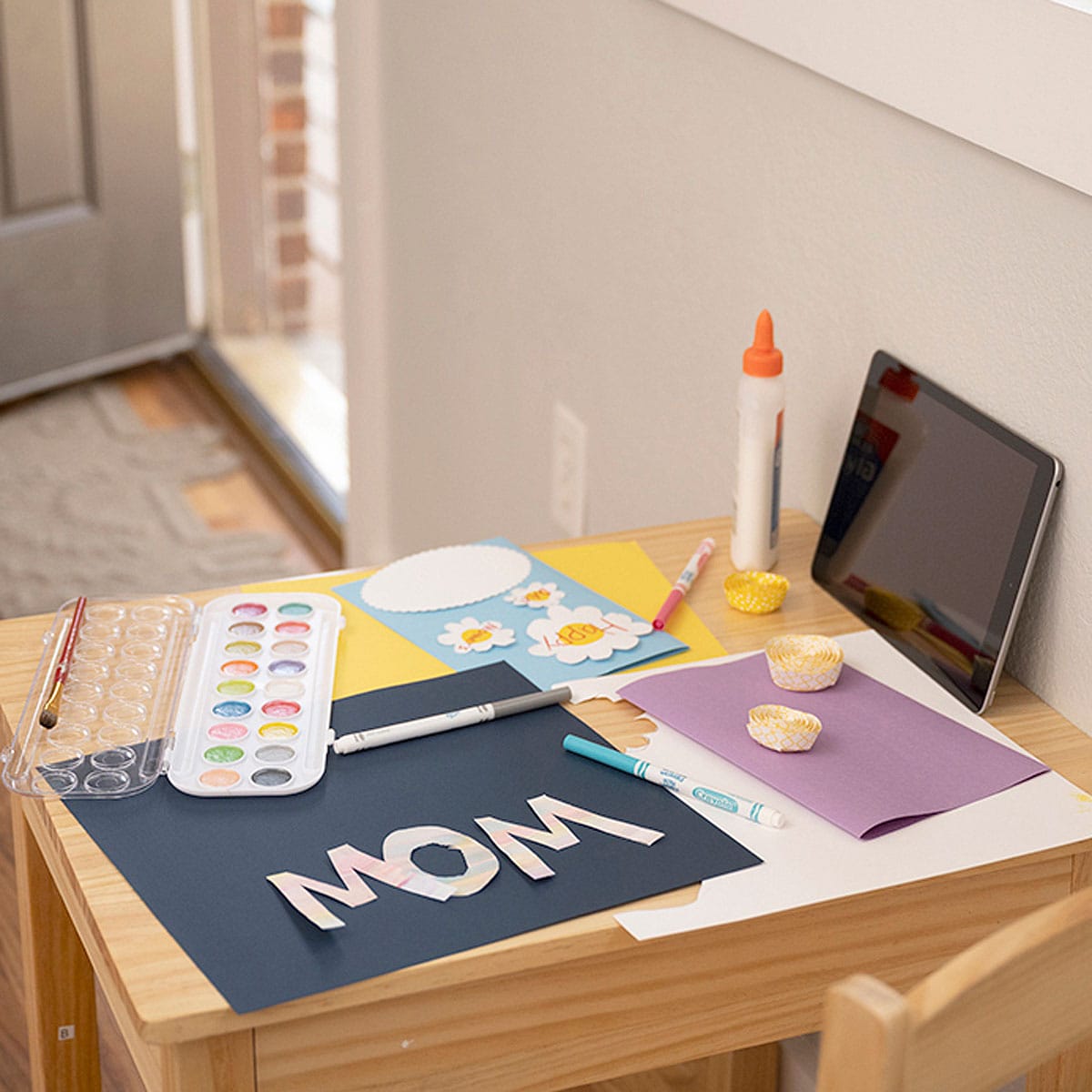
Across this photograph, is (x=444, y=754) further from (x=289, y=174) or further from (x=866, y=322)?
(x=289, y=174)

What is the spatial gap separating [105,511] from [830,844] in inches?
85.2

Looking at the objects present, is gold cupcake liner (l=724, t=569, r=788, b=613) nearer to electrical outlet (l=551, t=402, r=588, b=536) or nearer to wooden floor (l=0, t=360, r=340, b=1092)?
electrical outlet (l=551, t=402, r=588, b=536)

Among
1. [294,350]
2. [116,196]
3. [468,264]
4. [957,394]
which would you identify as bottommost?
[294,350]

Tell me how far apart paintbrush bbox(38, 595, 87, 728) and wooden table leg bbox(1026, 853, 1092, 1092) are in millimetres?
620

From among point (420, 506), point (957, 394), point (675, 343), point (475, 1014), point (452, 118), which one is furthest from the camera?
point (420, 506)

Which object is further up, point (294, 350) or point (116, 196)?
point (116, 196)

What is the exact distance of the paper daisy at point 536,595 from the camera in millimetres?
1188

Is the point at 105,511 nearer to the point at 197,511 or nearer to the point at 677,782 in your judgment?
the point at 197,511

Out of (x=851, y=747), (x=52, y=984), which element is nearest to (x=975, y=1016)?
(x=851, y=747)

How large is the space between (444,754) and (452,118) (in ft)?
3.78

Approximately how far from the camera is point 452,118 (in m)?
1.96

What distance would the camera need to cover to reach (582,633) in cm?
115

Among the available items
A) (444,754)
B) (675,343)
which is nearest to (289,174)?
(675,343)

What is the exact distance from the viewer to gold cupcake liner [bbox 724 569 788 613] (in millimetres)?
1177
